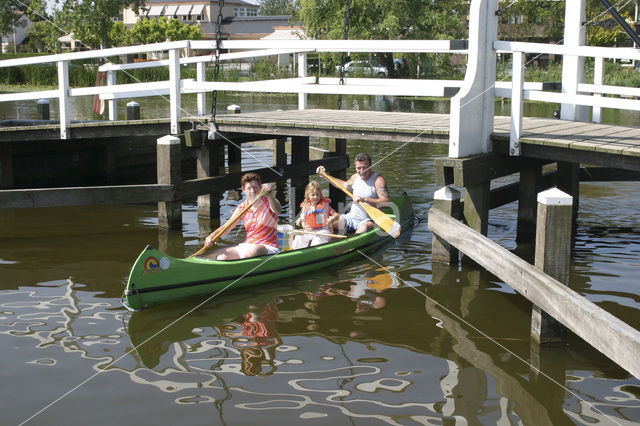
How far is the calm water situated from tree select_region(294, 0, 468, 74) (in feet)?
104

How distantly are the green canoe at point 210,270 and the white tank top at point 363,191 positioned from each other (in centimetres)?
54

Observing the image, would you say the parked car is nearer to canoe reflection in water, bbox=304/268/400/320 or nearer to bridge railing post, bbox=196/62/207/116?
bridge railing post, bbox=196/62/207/116

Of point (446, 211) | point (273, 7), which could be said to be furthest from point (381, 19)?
point (273, 7)

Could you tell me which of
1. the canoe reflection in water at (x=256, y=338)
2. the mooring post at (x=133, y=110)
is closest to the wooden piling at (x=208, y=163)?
the mooring post at (x=133, y=110)

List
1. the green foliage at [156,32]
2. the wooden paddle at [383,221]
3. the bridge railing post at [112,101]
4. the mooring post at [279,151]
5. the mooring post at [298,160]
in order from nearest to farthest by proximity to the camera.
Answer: the wooden paddle at [383,221]
the mooring post at [298,160]
the bridge railing post at [112,101]
the mooring post at [279,151]
the green foliage at [156,32]

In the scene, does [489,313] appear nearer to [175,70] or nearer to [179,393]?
[179,393]

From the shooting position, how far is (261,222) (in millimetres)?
8906

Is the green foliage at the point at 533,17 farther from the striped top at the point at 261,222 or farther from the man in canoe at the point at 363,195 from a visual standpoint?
the striped top at the point at 261,222

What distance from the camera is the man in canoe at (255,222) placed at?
871 centimetres

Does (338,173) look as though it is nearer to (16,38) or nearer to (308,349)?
(308,349)

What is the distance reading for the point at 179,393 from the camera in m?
5.82

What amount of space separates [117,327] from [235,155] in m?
10.0

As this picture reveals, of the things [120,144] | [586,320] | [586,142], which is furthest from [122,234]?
[586,320]

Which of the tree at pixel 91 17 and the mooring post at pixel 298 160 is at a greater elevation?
the tree at pixel 91 17
